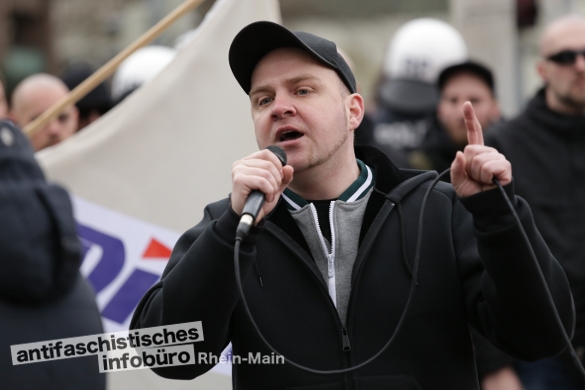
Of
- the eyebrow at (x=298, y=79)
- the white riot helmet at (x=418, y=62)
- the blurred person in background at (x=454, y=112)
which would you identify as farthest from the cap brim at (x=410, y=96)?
the eyebrow at (x=298, y=79)

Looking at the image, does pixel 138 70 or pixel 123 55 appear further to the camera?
pixel 138 70

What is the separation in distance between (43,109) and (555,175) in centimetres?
344

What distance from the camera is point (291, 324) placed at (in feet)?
10.9

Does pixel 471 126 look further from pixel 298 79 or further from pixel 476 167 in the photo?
pixel 298 79

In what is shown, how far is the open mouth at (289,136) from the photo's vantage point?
3516 mm

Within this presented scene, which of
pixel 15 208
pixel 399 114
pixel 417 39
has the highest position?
pixel 417 39

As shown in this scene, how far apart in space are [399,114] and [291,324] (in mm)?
4590

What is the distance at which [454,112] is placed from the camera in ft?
22.1

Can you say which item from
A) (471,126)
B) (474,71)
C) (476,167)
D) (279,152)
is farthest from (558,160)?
(279,152)

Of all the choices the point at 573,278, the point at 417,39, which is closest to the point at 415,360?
the point at 573,278

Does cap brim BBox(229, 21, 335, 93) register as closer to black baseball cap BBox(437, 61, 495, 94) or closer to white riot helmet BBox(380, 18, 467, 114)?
black baseball cap BBox(437, 61, 495, 94)

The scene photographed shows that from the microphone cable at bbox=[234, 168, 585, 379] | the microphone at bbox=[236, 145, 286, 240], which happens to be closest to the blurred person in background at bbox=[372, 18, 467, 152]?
the microphone cable at bbox=[234, 168, 585, 379]

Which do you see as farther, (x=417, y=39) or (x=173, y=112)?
(x=417, y=39)

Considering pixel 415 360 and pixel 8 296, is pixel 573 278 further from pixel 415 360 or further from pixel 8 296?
pixel 8 296
